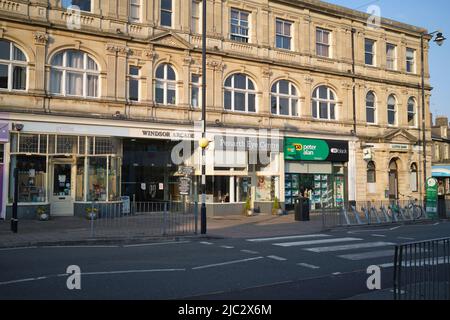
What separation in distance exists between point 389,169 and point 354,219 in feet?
39.4

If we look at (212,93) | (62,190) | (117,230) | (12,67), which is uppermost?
(12,67)

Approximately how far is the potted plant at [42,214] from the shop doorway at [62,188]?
89 cm

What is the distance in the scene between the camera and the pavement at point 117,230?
43.3ft

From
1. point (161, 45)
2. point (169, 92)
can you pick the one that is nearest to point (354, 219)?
point (169, 92)

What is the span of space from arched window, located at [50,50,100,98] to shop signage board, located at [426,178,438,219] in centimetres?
1791

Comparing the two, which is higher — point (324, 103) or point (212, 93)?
A: point (324, 103)

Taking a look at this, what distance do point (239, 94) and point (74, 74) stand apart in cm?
923

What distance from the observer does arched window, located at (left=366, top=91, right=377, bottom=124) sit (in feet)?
98.7

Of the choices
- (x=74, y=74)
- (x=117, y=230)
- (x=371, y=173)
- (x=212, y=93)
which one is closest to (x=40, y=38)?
(x=74, y=74)

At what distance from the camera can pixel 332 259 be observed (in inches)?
427

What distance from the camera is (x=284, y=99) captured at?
26.4 meters

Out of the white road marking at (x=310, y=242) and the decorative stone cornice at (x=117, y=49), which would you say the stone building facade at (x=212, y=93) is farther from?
the white road marking at (x=310, y=242)

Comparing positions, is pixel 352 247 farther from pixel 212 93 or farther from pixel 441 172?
pixel 441 172

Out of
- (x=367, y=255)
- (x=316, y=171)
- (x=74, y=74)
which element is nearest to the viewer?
(x=367, y=255)
